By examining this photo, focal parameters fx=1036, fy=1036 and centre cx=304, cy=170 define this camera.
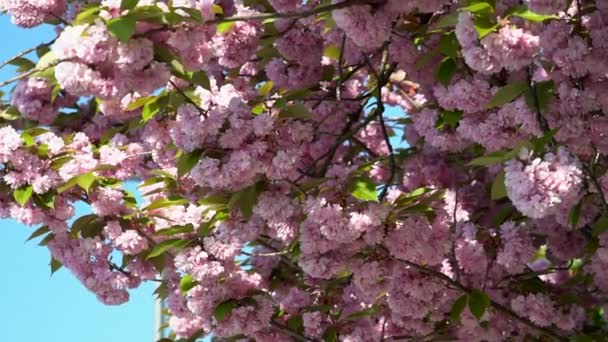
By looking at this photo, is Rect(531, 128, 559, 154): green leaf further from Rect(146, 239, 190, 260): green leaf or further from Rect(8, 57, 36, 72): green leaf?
Rect(8, 57, 36, 72): green leaf

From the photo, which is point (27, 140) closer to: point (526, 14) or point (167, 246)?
point (167, 246)

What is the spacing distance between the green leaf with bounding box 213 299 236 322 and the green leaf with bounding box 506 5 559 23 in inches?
58.5

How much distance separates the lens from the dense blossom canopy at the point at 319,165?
2893mm

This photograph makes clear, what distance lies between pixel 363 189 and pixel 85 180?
3.43 ft

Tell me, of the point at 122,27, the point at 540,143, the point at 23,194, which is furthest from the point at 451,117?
the point at 23,194

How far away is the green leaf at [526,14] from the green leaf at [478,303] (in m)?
1.07

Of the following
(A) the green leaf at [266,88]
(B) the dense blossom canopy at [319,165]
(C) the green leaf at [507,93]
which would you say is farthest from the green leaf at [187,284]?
(C) the green leaf at [507,93]

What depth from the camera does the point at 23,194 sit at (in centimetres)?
366

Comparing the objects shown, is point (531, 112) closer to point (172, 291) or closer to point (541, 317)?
point (541, 317)

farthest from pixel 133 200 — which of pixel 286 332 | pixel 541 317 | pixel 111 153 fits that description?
pixel 541 317

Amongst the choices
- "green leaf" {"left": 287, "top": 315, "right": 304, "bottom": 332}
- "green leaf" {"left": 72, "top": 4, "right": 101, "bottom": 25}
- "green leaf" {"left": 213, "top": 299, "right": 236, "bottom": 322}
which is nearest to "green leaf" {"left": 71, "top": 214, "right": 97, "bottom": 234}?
"green leaf" {"left": 213, "top": 299, "right": 236, "bottom": 322}

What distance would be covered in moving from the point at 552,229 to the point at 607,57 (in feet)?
3.99

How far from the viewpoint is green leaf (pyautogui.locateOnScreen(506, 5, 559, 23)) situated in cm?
285

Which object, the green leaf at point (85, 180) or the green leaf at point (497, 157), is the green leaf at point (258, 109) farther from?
the green leaf at point (497, 157)
